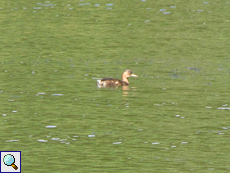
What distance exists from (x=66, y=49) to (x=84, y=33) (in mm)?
6589

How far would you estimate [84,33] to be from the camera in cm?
4553

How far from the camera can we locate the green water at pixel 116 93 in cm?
1930

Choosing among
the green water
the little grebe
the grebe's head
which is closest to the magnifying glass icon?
the green water

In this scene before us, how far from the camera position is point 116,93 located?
2862 cm

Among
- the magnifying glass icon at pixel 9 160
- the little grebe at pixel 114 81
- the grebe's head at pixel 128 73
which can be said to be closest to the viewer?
the magnifying glass icon at pixel 9 160

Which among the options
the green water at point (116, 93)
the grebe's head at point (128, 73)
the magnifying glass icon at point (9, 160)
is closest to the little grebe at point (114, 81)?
the grebe's head at point (128, 73)

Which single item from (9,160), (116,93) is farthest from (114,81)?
(9,160)

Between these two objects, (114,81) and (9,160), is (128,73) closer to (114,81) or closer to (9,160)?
(114,81)

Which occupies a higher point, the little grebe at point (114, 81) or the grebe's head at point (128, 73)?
the grebe's head at point (128, 73)

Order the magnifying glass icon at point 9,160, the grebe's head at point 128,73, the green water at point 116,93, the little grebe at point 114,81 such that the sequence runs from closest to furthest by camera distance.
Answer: the magnifying glass icon at point 9,160, the green water at point 116,93, the little grebe at point 114,81, the grebe's head at point 128,73

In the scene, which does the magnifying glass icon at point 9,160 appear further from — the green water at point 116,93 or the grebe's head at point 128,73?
the grebe's head at point 128,73

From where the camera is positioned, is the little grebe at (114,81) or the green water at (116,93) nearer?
the green water at (116,93)

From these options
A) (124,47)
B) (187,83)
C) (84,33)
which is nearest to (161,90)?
(187,83)

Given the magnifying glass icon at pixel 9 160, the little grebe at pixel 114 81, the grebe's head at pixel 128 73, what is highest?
the grebe's head at pixel 128 73
